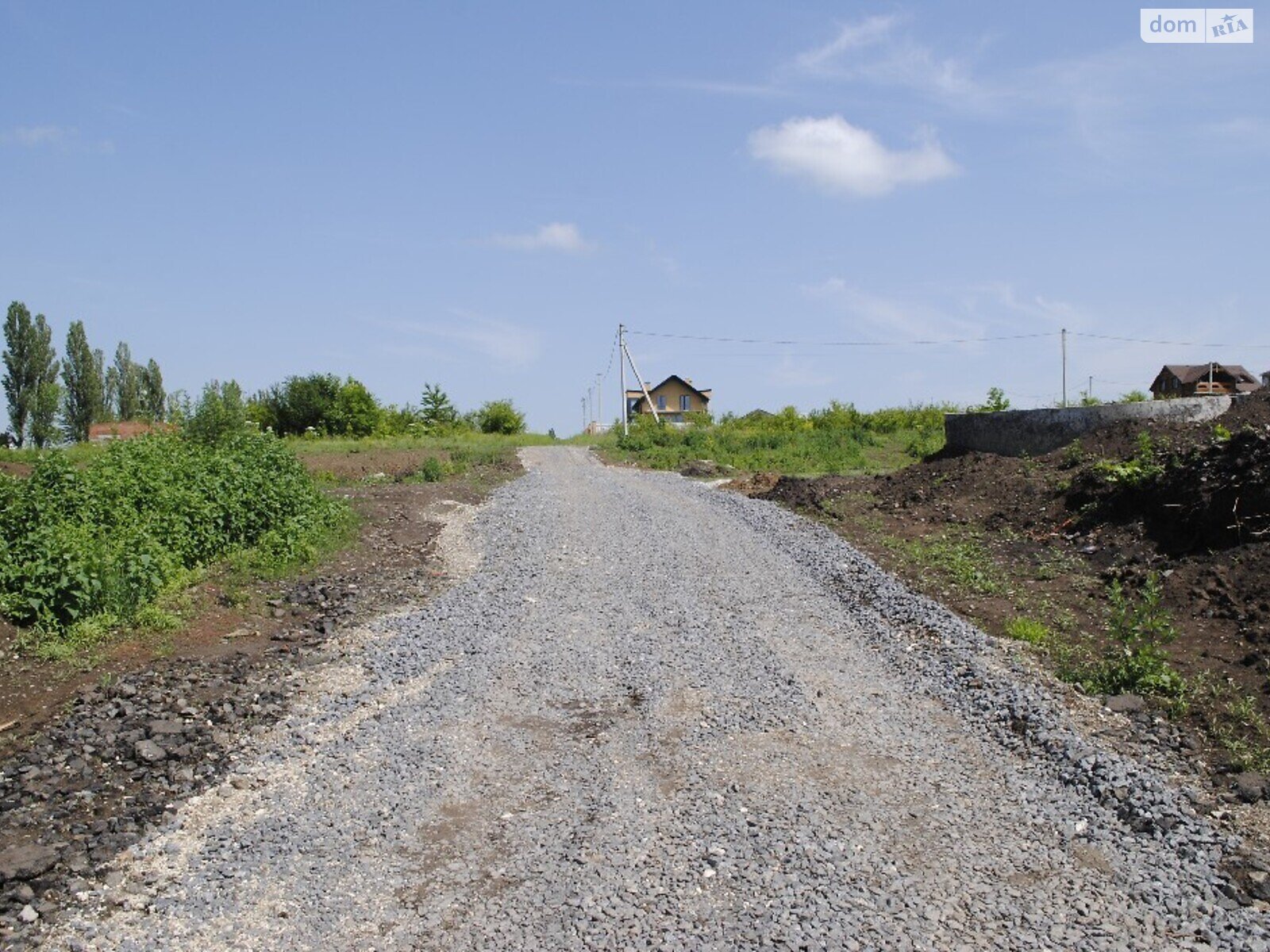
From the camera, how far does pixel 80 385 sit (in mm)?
56094

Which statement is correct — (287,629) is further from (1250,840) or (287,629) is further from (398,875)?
(1250,840)

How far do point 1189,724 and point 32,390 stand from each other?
192ft

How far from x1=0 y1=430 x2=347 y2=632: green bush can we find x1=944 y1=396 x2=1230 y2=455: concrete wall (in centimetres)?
1275

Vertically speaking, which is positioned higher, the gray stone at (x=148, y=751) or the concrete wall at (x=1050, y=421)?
the concrete wall at (x=1050, y=421)

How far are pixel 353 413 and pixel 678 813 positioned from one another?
60.0 m

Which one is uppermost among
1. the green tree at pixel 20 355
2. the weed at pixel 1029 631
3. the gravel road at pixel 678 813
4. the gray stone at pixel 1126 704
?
the green tree at pixel 20 355

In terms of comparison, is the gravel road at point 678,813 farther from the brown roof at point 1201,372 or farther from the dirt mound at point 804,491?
the brown roof at point 1201,372

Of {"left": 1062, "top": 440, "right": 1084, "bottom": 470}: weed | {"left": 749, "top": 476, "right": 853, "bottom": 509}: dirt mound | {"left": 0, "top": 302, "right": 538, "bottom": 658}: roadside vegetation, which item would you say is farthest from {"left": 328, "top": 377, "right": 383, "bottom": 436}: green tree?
{"left": 1062, "top": 440, "right": 1084, "bottom": 470}: weed

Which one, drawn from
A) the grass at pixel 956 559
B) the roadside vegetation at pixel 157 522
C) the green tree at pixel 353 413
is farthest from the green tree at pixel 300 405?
the grass at pixel 956 559

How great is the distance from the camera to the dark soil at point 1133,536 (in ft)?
24.9

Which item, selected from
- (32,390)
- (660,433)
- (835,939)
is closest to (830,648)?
(835,939)

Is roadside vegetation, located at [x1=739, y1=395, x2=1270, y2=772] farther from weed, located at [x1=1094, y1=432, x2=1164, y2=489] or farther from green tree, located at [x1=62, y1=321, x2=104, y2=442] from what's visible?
green tree, located at [x1=62, y1=321, x2=104, y2=442]

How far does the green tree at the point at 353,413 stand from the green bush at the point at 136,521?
46.8m

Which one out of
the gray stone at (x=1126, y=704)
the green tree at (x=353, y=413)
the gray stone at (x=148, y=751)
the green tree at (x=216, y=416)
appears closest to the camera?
the gray stone at (x=148, y=751)
